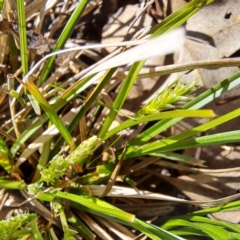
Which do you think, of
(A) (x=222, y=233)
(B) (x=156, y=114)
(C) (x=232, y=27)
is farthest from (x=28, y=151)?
(C) (x=232, y=27)

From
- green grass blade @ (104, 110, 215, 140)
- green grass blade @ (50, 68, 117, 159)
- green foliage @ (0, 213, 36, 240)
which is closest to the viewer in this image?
green grass blade @ (104, 110, 215, 140)

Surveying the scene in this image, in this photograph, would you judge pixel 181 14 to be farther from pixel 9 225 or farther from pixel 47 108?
pixel 9 225

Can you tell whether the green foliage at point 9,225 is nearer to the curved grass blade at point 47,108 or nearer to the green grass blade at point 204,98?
the curved grass blade at point 47,108

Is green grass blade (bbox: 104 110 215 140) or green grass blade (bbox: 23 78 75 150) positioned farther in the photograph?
green grass blade (bbox: 23 78 75 150)

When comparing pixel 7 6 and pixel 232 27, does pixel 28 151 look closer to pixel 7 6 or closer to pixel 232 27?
pixel 7 6

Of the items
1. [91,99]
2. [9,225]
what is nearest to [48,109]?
[91,99]


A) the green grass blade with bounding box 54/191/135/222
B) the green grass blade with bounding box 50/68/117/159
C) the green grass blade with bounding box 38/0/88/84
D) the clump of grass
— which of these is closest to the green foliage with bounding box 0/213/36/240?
the clump of grass

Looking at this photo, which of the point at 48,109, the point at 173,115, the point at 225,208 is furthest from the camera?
the point at 225,208

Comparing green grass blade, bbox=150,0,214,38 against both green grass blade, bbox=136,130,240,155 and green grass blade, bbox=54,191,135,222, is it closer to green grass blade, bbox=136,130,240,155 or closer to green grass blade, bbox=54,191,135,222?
green grass blade, bbox=136,130,240,155

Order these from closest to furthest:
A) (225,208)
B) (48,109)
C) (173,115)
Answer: (173,115), (48,109), (225,208)

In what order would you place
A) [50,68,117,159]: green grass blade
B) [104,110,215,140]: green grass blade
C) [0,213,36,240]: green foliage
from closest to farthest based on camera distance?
1. [104,110,215,140]: green grass blade
2. [0,213,36,240]: green foliage
3. [50,68,117,159]: green grass blade

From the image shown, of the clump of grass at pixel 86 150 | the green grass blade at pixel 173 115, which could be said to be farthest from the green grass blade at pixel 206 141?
the green grass blade at pixel 173 115

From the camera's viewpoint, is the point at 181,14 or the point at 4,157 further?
the point at 4,157
